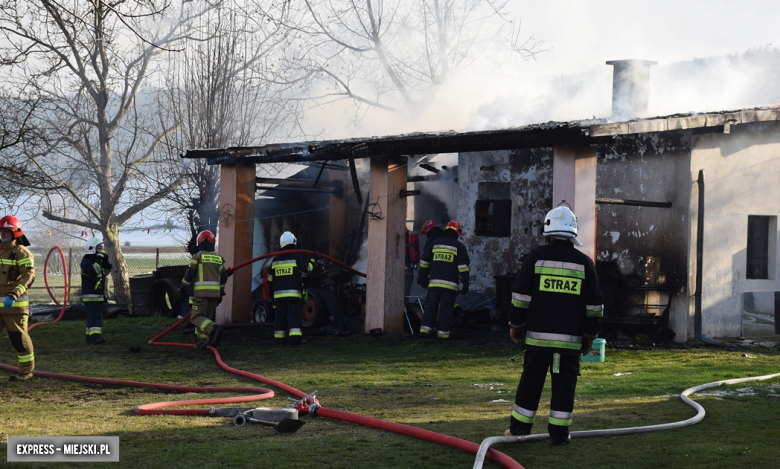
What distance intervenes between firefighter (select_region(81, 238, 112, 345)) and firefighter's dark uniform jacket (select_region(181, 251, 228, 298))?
1807 mm

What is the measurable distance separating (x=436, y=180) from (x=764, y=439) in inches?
479

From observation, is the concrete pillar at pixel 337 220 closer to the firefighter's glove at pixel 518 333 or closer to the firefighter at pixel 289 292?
the firefighter at pixel 289 292

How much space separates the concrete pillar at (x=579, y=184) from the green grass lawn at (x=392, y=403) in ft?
6.06

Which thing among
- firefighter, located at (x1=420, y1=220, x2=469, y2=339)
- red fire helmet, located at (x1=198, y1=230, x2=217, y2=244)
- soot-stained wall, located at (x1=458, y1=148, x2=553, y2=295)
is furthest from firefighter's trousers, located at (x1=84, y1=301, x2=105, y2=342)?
soot-stained wall, located at (x1=458, y1=148, x2=553, y2=295)

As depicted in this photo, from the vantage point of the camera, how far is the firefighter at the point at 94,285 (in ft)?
42.2

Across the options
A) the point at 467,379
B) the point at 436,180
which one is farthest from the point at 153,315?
the point at 467,379

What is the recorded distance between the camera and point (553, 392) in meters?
5.72

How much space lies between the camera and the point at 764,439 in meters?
5.74

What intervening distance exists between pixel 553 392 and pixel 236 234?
1019 centimetres

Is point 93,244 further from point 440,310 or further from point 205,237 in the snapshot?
point 440,310

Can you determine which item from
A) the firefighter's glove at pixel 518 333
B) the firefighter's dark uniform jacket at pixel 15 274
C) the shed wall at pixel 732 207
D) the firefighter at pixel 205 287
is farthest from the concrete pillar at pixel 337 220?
the firefighter's glove at pixel 518 333

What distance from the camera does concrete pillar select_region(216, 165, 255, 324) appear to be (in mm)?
14922

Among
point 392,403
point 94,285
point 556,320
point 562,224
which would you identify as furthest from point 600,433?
point 94,285

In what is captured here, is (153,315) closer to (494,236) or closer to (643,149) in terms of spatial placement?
(494,236)
